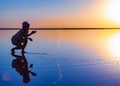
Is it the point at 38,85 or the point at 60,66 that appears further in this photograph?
the point at 60,66

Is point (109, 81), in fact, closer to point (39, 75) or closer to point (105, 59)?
point (39, 75)

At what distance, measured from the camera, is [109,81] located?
3.55 m

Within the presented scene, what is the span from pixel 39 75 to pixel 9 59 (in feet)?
4.50

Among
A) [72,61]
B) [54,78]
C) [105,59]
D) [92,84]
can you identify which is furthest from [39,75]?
[105,59]

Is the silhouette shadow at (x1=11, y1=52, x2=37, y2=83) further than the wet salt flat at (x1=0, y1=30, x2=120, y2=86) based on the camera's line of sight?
Answer: Yes

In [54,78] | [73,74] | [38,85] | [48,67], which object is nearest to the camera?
[38,85]

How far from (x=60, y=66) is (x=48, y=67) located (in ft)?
0.67

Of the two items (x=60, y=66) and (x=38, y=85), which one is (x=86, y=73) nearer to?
(x=60, y=66)

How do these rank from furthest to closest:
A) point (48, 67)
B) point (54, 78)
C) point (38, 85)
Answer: point (48, 67)
point (54, 78)
point (38, 85)

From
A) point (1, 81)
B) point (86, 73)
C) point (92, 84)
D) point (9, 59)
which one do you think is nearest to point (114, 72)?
point (86, 73)

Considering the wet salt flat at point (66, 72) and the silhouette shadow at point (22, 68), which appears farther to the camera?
the silhouette shadow at point (22, 68)

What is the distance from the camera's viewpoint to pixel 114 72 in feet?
13.5

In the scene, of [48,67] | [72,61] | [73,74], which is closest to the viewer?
[73,74]

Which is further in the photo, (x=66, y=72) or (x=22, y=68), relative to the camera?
(x=22, y=68)
